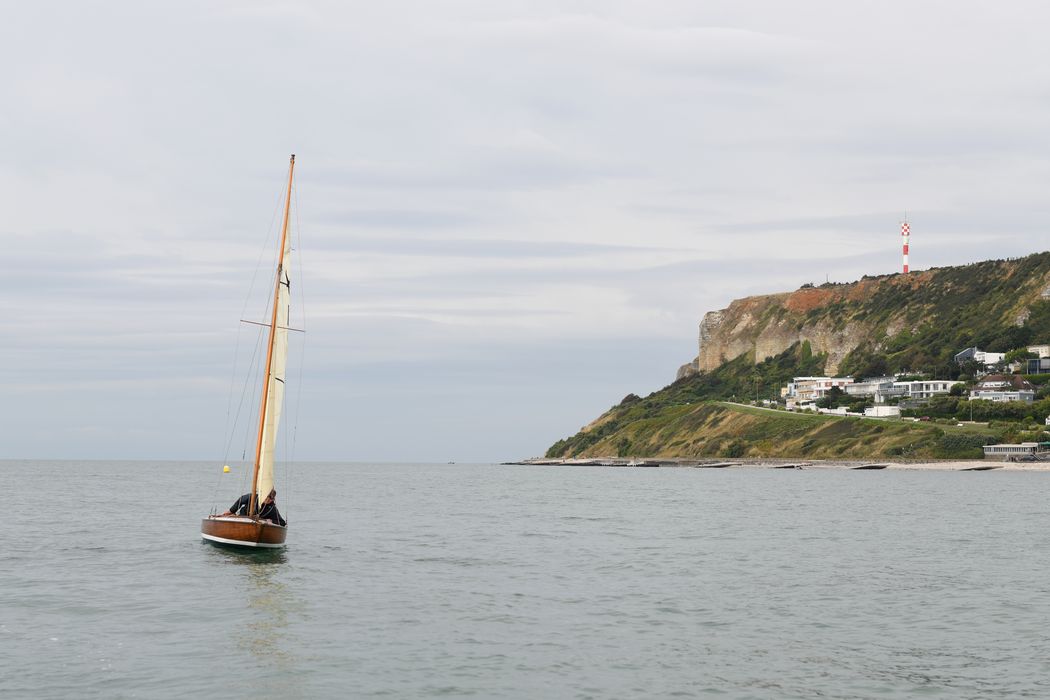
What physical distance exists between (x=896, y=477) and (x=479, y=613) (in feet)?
429

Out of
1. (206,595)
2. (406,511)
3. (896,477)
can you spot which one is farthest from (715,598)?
(896,477)

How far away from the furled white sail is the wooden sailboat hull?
8.91 feet

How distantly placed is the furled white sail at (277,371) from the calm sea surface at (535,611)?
4957mm

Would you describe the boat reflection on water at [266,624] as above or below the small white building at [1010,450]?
below

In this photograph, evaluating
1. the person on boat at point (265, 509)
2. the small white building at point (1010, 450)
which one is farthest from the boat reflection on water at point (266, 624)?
the small white building at point (1010, 450)

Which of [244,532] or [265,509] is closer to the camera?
[244,532]

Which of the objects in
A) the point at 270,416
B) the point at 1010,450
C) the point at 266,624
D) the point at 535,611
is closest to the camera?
the point at 266,624

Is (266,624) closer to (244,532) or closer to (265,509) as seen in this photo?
(244,532)

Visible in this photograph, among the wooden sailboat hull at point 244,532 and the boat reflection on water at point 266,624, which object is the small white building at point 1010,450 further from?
the boat reflection on water at point 266,624

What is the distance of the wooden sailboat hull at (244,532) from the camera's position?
163 ft

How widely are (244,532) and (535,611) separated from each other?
772 inches

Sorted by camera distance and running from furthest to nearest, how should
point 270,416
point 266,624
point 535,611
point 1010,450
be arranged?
point 1010,450
point 270,416
point 535,611
point 266,624

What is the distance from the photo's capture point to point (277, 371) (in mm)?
48312

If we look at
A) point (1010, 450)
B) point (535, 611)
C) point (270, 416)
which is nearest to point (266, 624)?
point (535, 611)
